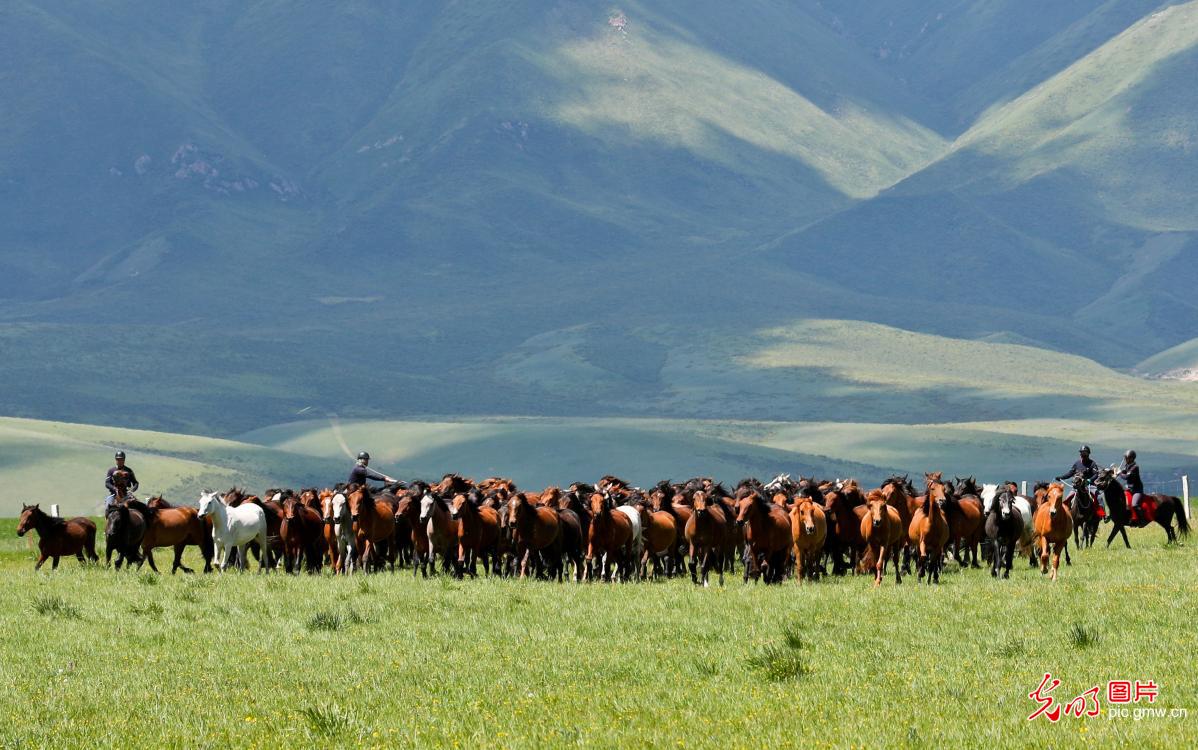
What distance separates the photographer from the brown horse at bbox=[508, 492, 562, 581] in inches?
1107

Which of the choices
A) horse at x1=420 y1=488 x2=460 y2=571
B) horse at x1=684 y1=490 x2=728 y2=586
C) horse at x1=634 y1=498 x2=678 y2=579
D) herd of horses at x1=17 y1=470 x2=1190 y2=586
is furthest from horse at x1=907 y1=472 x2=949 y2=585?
horse at x1=420 y1=488 x2=460 y2=571

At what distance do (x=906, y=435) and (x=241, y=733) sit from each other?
135 meters

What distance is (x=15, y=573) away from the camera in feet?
94.1

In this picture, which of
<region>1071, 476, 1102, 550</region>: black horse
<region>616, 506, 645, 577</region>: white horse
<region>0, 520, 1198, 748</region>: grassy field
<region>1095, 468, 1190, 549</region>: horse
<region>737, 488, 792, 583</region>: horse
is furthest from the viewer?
<region>1095, 468, 1190, 549</region>: horse

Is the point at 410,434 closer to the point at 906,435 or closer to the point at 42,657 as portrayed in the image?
the point at 906,435

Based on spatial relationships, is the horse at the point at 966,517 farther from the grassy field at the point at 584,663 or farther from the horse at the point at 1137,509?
the grassy field at the point at 584,663

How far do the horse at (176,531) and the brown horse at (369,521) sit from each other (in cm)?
281

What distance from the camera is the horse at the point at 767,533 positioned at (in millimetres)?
26234

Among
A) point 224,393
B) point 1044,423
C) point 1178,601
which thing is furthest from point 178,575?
point 224,393

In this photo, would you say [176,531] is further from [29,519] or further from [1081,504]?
[1081,504]

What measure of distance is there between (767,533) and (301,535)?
9402 millimetres

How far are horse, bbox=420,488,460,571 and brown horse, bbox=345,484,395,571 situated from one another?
0.92 metres

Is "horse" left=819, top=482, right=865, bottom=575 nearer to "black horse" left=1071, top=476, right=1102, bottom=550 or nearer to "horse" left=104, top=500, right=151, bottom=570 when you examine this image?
"black horse" left=1071, top=476, right=1102, bottom=550

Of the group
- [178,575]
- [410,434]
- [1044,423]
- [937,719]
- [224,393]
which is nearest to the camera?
[937,719]
